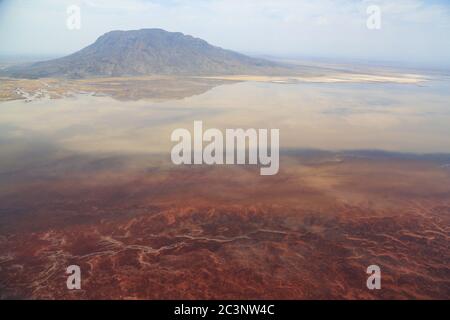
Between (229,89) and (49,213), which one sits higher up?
(229,89)

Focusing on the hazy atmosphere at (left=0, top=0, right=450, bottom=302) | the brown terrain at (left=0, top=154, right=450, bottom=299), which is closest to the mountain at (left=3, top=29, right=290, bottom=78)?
the hazy atmosphere at (left=0, top=0, right=450, bottom=302)

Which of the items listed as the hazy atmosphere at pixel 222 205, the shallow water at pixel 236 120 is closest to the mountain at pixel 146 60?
the shallow water at pixel 236 120

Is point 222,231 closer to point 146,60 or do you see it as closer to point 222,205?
point 222,205

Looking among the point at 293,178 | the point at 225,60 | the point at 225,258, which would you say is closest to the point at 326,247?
the point at 225,258

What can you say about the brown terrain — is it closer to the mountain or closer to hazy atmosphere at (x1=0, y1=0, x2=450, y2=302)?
hazy atmosphere at (x1=0, y1=0, x2=450, y2=302)

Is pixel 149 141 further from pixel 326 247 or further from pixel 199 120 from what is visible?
pixel 326 247

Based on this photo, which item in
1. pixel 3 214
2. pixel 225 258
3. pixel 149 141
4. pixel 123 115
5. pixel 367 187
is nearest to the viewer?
pixel 225 258

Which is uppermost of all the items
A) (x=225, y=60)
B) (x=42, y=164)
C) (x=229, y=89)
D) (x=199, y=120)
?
(x=225, y=60)
